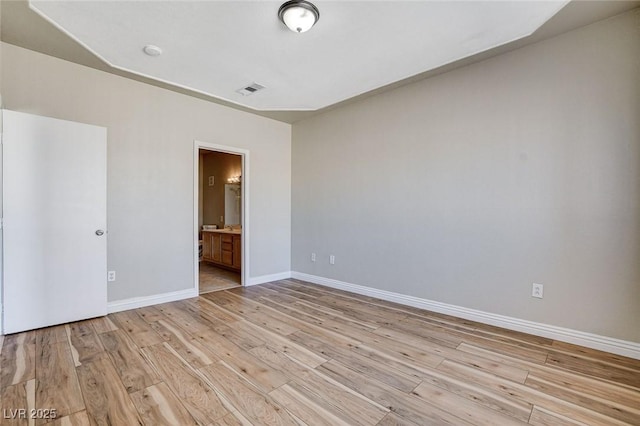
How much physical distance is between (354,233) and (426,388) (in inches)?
95.0

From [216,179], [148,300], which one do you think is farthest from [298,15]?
[216,179]

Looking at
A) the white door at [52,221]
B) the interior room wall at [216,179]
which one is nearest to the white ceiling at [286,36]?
the white door at [52,221]

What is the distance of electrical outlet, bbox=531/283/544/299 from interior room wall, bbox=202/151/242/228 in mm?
5540

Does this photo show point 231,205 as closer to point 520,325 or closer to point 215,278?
point 215,278

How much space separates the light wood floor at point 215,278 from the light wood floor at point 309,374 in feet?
4.14

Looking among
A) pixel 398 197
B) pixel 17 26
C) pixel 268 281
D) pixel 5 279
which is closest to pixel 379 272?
pixel 398 197

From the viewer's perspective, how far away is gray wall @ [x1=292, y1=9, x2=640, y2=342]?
231cm

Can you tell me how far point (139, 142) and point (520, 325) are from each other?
451 centimetres

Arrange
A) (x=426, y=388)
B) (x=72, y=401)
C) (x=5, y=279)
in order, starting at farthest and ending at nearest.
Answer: (x=5, y=279)
(x=426, y=388)
(x=72, y=401)

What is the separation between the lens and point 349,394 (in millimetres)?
1812

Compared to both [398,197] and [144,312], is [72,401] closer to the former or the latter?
[144,312]

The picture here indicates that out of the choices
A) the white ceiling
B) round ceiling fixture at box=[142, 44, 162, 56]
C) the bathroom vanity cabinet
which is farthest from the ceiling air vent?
the bathroom vanity cabinet

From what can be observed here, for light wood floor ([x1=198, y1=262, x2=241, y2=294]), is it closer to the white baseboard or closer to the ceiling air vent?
the white baseboard

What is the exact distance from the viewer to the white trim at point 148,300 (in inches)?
127
